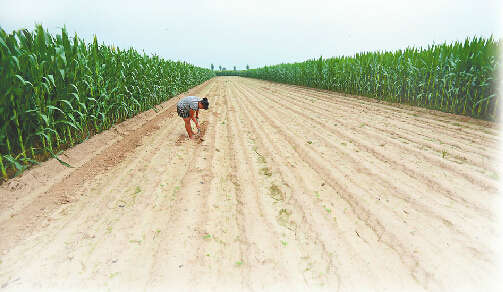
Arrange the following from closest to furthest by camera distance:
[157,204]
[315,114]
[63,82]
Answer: [157,204]
[63,82]
[315,114]

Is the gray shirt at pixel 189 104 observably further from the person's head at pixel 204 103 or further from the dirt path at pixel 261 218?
the dirt path at pixel 261 218

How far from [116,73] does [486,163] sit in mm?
8250

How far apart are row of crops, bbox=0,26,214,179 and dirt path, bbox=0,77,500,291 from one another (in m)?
0.42

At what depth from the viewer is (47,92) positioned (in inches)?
165

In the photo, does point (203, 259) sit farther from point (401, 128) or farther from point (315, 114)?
point (315, 114)

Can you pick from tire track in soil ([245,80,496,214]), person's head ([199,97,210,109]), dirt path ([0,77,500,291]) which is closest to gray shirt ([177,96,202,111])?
person's head ([199,97,210,109])

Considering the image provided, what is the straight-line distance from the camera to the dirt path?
1933mm

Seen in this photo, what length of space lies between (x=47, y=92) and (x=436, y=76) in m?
10.8

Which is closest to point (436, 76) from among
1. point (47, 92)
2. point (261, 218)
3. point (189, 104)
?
point (189, 104)

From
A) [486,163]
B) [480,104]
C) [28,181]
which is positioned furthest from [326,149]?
[480,104]

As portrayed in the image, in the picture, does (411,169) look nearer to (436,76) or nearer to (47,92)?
(47,92)

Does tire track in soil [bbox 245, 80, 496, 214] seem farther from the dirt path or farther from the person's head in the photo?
the person's head

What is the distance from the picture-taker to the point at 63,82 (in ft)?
14.7

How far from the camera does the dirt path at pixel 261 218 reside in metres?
1.93
